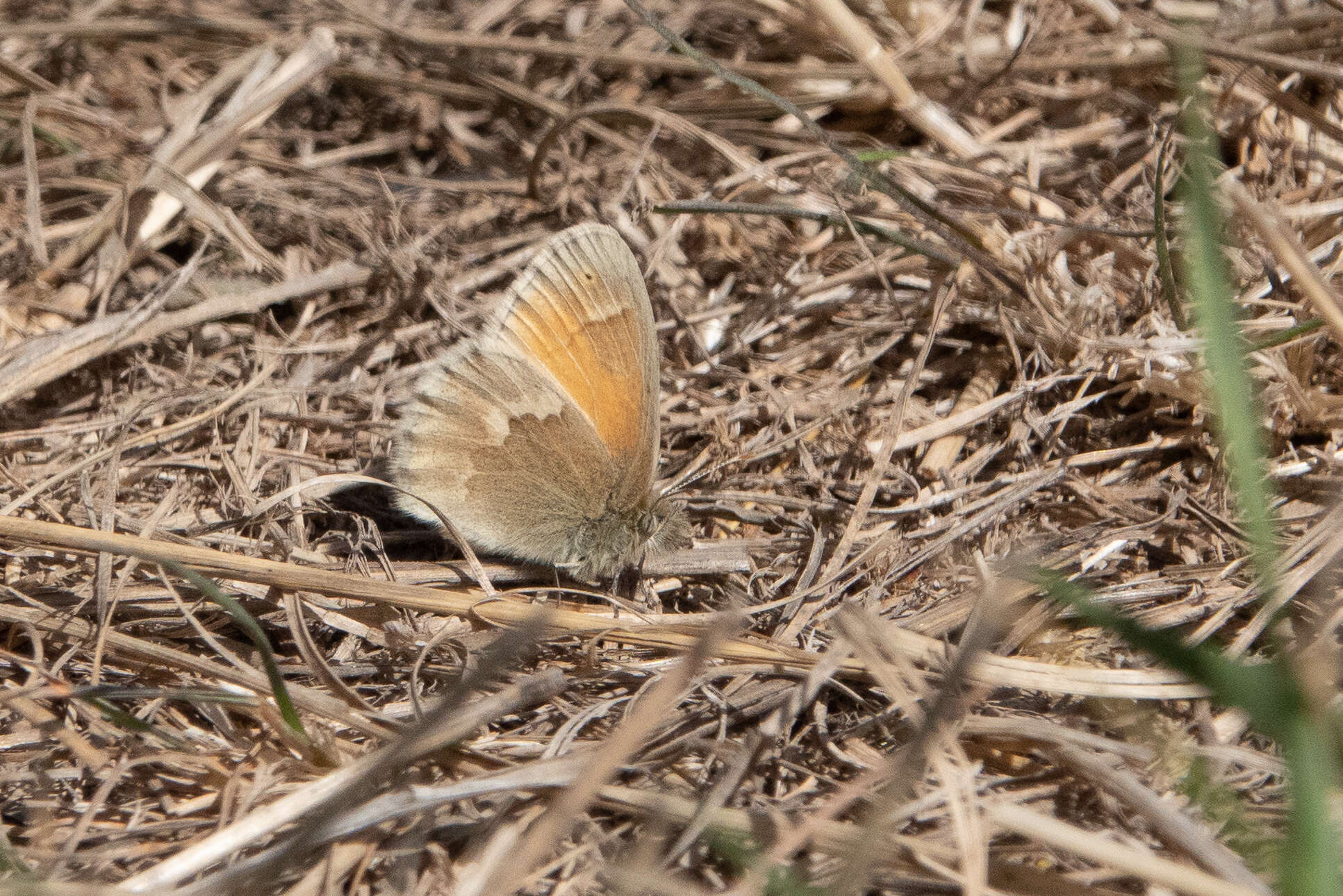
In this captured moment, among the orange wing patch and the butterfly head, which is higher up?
the orange wing patch

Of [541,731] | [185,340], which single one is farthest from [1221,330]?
[185,340]

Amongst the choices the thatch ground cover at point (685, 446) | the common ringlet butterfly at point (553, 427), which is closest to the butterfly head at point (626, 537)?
the common ringlet butterfly at point (553, 427)

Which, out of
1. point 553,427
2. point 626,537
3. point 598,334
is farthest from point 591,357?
point 626,537

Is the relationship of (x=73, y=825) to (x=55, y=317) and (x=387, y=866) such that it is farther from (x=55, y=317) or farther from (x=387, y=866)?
(x=55, y=317)

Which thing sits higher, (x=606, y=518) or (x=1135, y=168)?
(x=1135, y=168)

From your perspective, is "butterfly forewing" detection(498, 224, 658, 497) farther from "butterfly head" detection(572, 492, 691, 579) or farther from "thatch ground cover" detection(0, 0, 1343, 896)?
"thatch ground cover" detection(0, 0, 1343, 896)

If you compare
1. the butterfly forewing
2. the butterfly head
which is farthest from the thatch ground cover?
the butterfly forewing

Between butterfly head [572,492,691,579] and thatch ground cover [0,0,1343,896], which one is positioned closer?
thatch ground cover [0,0,1343,896]
